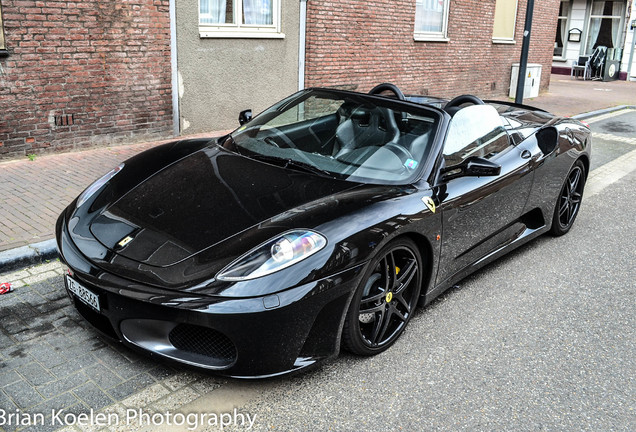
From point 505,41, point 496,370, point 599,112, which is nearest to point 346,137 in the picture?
point 496,370

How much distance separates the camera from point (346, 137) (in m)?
4.14

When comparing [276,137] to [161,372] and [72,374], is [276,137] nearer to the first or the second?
[161,372]

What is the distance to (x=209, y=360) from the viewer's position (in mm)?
2922

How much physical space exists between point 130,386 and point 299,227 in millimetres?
1180

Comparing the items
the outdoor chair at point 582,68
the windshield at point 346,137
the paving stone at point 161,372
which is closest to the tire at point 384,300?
the windshield at point 346,137

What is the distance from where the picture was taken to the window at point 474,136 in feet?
13.4

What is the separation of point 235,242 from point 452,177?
1629 mm

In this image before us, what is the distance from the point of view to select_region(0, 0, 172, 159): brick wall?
23.1 feet

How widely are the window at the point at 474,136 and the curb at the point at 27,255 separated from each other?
3069mm

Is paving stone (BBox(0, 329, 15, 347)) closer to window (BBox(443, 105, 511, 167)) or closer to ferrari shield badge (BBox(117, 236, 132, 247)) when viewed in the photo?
ferrari shield badge (BBox(117, 236, 132, 247))

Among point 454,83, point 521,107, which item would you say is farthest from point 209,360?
point 454,83

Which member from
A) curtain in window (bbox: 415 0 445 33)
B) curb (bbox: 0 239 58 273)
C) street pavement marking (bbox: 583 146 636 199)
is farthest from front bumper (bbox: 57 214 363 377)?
curtain in window (bbox: 415 0 445 33)

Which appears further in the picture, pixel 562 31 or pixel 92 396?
pixel 562 31

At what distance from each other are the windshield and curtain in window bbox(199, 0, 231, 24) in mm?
4927
